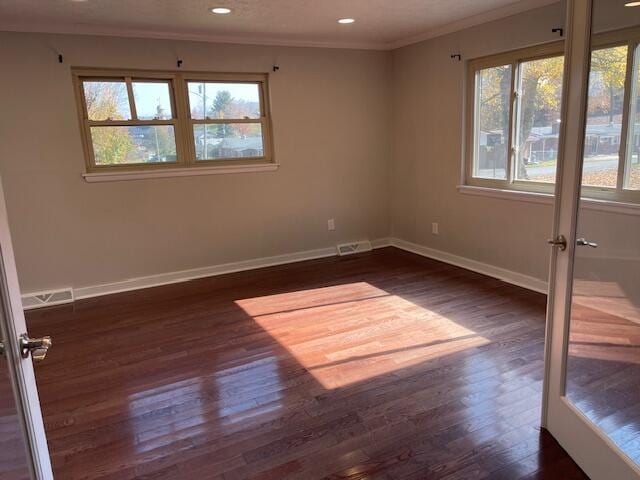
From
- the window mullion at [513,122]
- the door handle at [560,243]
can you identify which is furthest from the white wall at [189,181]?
the door handle at [560,243]

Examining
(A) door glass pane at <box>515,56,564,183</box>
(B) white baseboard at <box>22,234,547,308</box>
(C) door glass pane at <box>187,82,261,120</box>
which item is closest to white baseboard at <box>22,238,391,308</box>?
(B) white baseboard at <box>22,234,547,308</box>

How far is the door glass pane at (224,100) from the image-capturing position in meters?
4.54

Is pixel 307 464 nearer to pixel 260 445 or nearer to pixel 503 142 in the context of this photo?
pixel 260 445

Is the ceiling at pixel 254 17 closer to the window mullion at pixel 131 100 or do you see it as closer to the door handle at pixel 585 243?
the window mullion at pixel 131 100

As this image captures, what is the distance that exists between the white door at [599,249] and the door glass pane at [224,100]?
11.6 ft

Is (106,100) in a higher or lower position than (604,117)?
higher

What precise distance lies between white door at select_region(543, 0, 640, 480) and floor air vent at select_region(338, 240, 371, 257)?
11.6 ft

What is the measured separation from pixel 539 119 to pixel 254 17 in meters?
2.51

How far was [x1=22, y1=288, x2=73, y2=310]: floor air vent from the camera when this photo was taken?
4043 millimetres

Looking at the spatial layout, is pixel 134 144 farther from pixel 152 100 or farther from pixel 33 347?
pixel 33 347

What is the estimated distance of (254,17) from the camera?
12.5ft

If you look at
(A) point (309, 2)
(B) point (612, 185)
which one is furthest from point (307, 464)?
(A) point (309, 2)

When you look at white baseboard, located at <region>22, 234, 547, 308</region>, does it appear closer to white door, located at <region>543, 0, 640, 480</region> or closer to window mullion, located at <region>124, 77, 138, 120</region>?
window mullion, located at <region>124, 77, 138, 120</region>

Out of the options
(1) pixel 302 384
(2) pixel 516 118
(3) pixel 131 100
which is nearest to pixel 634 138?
(1) pixel 302 384
